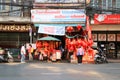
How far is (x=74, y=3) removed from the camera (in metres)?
36.2

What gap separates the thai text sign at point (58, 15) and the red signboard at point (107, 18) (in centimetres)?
150

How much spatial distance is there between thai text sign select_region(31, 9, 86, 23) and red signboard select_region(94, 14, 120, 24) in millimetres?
1496

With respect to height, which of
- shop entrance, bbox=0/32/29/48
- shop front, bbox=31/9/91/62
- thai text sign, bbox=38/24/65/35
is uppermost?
shop front, bbox=31/9/91/62

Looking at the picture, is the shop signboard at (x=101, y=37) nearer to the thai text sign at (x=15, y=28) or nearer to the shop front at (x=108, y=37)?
the shop front at (x=108, y=37)

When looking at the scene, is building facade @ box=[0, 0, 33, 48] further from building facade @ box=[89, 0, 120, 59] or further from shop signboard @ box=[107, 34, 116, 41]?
shop signboard @ box=[107, 34, 116, 41]

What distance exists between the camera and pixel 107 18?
3612 cm

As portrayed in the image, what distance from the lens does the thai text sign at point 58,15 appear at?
3553cm

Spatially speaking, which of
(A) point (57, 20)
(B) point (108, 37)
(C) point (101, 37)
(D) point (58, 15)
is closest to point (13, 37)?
(A) point (57, 20)

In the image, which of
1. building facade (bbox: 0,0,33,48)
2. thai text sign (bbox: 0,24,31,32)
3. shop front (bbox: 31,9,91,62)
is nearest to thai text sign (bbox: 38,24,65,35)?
shop front (bbox: 31,9,91,62)

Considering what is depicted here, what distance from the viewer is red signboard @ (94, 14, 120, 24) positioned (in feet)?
118

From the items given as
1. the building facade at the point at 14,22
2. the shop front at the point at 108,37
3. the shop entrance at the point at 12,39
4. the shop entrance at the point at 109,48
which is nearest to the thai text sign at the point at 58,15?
the building facade at the point at 14,22

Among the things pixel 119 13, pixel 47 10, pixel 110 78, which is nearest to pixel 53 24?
pixel 47 10

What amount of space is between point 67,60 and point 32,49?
11.0ft

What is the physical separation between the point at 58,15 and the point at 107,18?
4.64 m
